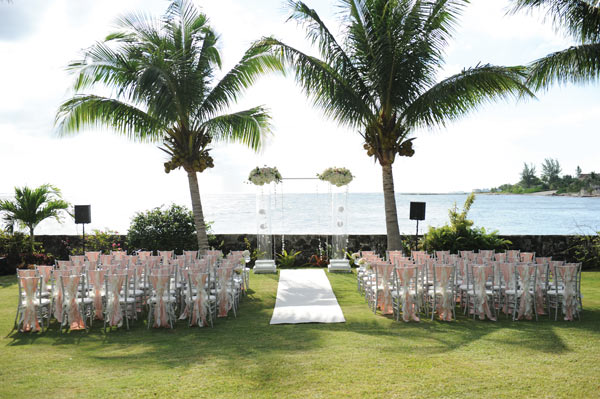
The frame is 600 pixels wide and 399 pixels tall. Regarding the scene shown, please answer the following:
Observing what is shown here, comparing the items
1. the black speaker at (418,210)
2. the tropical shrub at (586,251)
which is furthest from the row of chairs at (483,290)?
the tropical shrub at (586,251)

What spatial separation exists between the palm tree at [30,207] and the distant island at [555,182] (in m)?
53.8

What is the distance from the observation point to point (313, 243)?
15000 millimetres

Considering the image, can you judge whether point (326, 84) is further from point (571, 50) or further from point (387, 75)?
point (571, 50)

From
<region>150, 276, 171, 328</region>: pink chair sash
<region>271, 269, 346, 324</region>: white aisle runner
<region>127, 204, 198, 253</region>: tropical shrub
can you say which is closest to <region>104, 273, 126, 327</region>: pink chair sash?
<region>150, 276, 171, 328</region>: pink chair sash

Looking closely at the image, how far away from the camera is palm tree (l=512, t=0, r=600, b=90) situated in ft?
31.7

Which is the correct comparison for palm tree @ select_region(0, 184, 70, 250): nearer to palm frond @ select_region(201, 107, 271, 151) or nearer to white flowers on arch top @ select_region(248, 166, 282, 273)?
palm frond @ select_region(201, 107, 271, 151)

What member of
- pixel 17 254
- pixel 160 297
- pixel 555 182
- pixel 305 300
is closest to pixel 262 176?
pixel 305 300

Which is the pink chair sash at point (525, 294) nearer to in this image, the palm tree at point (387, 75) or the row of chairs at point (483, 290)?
the row of chairs at point (483, 290)

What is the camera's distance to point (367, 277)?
367 inches

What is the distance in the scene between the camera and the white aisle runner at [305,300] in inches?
298

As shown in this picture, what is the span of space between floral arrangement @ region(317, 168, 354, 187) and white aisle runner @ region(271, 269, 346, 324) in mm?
2658

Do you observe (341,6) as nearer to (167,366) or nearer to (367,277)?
(367,277)

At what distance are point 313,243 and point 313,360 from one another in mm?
9736

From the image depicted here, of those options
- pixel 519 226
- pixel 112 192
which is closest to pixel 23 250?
pixel 519 226
